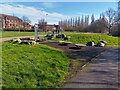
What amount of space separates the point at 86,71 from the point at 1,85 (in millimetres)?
4675

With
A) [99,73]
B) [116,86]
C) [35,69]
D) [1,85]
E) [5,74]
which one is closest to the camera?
[1,85]

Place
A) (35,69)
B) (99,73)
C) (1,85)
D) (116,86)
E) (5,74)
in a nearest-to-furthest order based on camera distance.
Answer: (1,85) → (5,74) → (116,86) → (35,69) → (99,73)

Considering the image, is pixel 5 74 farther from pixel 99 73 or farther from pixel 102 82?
pixel 99 73

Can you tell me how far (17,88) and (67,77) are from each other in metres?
2.81

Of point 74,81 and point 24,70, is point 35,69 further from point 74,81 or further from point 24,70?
point 74,81

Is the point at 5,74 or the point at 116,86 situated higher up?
the point at 5,74

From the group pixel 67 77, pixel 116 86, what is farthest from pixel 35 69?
pixel 116 86

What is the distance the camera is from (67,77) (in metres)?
8.98

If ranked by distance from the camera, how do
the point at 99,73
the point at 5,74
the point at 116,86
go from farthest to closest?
the point at 99,73
the point at 116,86
the point at 5,74

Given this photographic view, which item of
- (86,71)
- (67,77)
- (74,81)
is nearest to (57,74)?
(67,77)

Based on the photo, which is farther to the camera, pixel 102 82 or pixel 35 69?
pixel 35 69

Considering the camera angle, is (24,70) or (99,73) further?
(99,73)

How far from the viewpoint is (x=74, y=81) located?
8266mm

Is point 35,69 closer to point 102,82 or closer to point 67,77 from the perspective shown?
point 67,77
